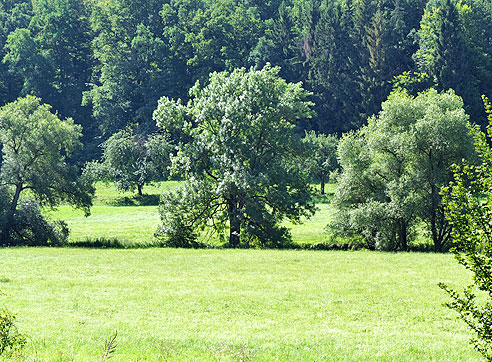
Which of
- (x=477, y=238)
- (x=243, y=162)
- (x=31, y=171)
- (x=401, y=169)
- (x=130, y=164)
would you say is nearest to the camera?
(x=477, y=238)

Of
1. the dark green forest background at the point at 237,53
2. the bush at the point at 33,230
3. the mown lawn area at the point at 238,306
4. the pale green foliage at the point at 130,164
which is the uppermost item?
the dark green forest background at the point at 237,53

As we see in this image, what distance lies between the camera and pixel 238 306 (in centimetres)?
2147

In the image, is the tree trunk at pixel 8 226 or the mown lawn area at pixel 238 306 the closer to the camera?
the mown lawn area at pixel 238 306

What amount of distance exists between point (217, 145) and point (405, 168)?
1392 centimetres

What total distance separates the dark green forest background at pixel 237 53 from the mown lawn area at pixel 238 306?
6941cm

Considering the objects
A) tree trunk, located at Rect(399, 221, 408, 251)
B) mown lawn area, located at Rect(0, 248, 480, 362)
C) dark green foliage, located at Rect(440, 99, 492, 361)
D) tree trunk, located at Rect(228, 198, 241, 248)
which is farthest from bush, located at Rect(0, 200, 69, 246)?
dark green foliage, located at Rect(440, 99, 492, 361)

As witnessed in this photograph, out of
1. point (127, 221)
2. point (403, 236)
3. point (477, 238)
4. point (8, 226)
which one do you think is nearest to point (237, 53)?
point (127, 221)

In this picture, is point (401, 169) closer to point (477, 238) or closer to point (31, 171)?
point (31, 171)

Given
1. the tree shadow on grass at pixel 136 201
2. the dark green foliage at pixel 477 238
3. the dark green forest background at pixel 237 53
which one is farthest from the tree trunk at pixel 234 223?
the dark green forest background at pixel 237 53

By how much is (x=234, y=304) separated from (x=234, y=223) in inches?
984

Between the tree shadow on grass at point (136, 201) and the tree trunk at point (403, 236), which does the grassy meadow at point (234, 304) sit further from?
the tree shadow on grass at point (136, 201)

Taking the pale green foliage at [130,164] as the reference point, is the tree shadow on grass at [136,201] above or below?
below

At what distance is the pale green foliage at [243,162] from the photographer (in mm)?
45312

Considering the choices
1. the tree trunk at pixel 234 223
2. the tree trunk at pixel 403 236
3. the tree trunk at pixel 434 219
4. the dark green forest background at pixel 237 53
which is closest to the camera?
the tree trunk at pixel 434 219
